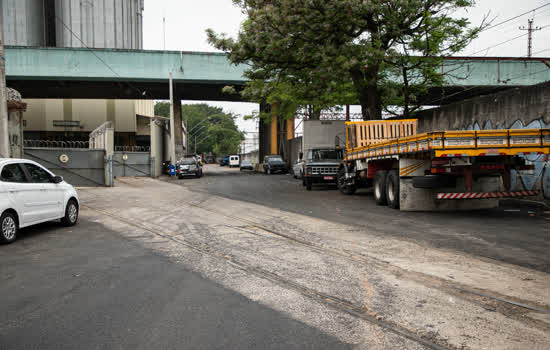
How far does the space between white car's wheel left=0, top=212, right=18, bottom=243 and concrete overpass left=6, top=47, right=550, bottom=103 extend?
2792cm

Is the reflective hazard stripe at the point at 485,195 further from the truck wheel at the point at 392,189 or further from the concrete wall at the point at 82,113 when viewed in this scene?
the concrete wall at the point at 82,113

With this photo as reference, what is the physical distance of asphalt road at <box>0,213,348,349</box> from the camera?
12.0 feet

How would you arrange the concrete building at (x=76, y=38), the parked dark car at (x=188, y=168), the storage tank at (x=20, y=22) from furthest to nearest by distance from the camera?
the concrete building at (x=76, y=38)
the storage tank at (x=20, y=22)
the parked dark car at (x=188, y=168)

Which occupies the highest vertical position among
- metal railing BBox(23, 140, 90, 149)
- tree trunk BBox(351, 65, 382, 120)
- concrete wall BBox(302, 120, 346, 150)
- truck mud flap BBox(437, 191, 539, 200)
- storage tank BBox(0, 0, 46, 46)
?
storage tank BBox(0, 0, 46, 46)

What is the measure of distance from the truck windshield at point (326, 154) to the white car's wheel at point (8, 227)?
14938 millimetres

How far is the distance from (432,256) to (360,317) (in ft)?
10.2

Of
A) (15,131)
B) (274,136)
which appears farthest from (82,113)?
(15,131)

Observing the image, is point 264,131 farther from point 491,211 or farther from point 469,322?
point 469,322

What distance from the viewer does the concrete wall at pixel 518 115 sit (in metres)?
13.5

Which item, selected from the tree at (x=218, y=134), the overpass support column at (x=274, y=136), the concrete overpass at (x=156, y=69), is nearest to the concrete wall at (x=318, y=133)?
the concrete overpass at (x=156, y=69)

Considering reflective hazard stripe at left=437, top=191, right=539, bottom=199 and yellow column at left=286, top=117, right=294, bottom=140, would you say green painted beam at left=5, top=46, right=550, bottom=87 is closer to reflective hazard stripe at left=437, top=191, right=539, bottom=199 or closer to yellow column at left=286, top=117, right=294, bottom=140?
yellow column at left=286, top=117, right=294, bottom=140

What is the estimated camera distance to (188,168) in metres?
33.4

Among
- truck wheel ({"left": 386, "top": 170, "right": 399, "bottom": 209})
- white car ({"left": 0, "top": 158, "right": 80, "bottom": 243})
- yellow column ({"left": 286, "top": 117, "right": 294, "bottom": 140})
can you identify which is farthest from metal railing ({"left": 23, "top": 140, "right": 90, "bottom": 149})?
yellow column ({"left": 286, "top": 117, "right": 294, "bottom": 140})

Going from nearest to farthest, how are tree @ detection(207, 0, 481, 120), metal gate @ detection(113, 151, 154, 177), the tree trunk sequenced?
tree @ detection(207, 0, 481, 120) → the tree trunk → metal gate @ detection(113, 151, 154, 177)
